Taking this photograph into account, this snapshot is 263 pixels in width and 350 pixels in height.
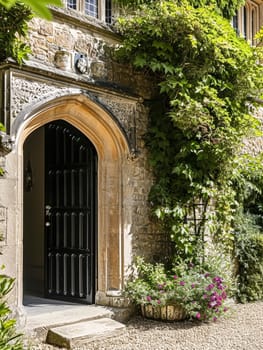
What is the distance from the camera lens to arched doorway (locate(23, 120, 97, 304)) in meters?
5.96

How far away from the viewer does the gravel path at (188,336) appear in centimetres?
450

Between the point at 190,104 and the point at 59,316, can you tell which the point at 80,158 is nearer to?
the point at 190,104

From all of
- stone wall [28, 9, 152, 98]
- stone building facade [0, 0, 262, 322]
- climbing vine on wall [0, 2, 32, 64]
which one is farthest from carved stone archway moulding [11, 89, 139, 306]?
climbing vine on wall [0, 2, 32, 64]

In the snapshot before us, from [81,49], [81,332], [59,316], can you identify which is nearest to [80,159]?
[81,49]

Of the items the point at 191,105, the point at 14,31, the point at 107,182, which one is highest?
the point at 14,31

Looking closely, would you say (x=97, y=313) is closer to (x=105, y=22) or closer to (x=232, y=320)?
(x=232, y=320)

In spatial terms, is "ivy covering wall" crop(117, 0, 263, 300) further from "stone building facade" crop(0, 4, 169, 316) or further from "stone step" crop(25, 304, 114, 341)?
"stone step" crop(25, 304, 114, 341)

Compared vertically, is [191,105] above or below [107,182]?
above

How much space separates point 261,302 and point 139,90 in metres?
3.81

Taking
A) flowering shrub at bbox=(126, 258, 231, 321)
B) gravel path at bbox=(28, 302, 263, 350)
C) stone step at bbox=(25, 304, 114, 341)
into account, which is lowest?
gravel path at bbox=(28, 302, 263, 350)

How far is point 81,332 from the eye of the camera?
4652 millimetres

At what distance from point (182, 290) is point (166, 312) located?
342 millimetres

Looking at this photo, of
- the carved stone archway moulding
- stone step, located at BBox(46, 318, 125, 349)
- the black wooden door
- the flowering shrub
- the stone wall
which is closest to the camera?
stone step, located at BBox(46, 318, 125, 349)

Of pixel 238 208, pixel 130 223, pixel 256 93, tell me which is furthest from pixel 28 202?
pixel 256 93
